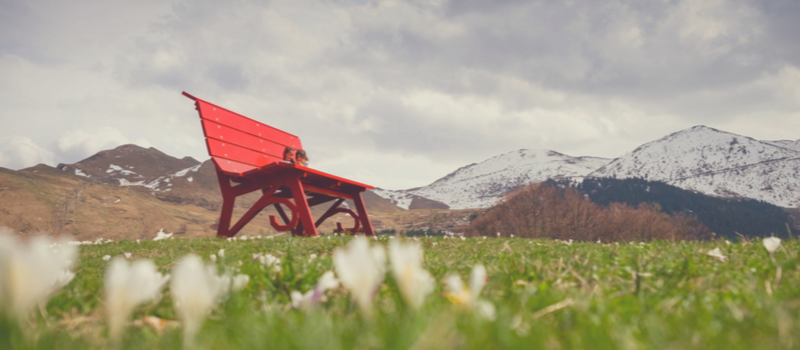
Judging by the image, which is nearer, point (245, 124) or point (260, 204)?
point (260, 204)

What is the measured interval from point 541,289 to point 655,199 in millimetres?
135317

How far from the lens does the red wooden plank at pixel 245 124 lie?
10016 mm

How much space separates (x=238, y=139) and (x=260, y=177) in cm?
176

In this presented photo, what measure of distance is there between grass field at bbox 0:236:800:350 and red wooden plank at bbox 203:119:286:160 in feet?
26.6

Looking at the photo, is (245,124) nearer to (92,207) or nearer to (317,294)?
(317,294)

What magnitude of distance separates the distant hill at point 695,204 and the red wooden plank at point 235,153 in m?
98.4

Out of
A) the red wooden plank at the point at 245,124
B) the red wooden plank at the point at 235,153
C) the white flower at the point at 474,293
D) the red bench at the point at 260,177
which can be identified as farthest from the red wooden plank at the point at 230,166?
the white flower at the point at 474,293

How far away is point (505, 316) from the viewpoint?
1.19m

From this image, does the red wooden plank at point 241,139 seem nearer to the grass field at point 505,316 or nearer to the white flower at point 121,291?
the grass field at point 505,316

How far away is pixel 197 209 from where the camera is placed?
97.8 meters

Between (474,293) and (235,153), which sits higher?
(235,153)

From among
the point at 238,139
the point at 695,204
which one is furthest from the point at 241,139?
the point at 695,204

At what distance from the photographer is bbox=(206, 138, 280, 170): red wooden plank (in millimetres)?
9666

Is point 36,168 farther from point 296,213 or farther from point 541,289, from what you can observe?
point 541,289
